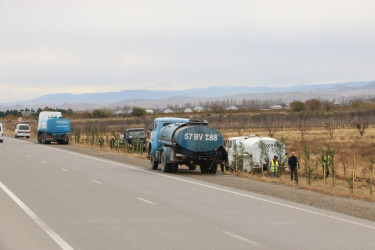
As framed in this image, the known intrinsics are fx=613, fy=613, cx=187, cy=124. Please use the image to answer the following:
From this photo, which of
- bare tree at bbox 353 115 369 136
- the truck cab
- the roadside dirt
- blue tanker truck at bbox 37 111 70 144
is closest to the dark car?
blue tanker truck at bbox 37 111 70 144

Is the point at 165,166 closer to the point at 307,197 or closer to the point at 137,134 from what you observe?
the point at 307,197

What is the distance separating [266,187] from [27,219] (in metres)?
9.79

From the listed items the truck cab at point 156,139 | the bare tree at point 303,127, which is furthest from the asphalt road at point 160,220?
the bare tree at point 303,127

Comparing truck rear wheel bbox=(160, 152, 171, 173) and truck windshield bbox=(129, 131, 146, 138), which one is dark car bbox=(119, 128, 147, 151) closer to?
truck windshield bbox=(129, 131, 146, 138)

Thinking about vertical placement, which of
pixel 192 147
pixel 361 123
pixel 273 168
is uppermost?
pixel 192 147

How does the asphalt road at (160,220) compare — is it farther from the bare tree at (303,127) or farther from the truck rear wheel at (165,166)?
the bare tree at (303,127)

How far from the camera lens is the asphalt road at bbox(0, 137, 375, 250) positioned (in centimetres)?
962

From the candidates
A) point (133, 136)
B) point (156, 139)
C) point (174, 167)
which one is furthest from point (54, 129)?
point (174, 167)

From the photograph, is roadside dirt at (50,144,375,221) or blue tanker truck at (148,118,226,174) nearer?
roadside dirt at (50,144,375,221)

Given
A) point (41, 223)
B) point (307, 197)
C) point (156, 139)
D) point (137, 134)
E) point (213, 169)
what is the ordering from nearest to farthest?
point (41, 223), point (307, 197), point (213, 169), point (156, 139), point (137, 134)

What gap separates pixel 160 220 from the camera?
1206 cm

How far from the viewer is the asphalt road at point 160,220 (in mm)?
9617

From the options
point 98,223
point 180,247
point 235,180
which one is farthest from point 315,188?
point 180,247

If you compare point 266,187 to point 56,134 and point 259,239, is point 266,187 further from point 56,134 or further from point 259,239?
point 56,134
